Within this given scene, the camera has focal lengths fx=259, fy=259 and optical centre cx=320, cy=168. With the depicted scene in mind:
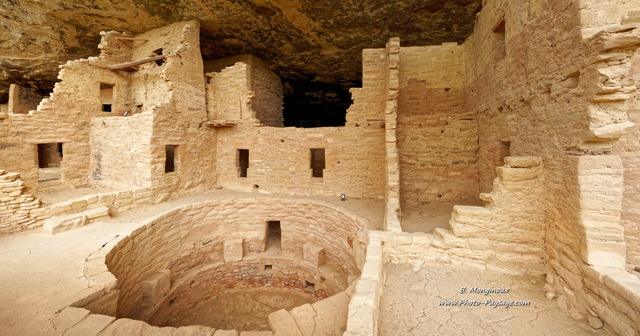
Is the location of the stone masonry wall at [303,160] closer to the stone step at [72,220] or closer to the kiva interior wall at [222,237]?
the kiva interior wall at [222,237]

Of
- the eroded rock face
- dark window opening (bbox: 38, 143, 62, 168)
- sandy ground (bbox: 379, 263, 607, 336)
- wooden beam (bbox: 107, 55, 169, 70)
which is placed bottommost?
sandy ground (bbox: 379, 263, 607, 336)

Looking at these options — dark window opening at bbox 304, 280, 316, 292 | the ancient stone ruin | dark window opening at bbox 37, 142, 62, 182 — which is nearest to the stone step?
the ancient stone ruin

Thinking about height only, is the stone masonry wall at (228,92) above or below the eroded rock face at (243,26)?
below

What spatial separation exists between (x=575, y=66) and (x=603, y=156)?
1124mm

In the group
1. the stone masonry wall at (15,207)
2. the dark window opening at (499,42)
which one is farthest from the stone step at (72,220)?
the dark window opening at (499,42)

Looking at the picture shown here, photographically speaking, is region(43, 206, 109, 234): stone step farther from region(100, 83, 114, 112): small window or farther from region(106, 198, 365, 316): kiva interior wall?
region(100, 83, 114, 112): small window

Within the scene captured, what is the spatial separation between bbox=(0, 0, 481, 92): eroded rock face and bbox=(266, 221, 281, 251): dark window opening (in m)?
6.82

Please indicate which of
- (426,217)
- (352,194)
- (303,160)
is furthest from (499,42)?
(303,160)

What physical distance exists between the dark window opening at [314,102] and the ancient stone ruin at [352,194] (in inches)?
78.2

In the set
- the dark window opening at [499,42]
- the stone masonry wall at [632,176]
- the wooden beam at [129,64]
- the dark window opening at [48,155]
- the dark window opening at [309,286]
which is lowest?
the dark window opening at [309,286]

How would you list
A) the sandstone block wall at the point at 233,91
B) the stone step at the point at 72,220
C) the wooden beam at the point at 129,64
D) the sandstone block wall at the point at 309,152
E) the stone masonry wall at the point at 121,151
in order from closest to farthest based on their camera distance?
the stone step at the point at 72,220 < the stone masonry wall at the point at 121,151 < the sandstone block wall at the point at 309,152 < the wooden beam at the point at 129,64 < the sandstone block wall at the point at 233,91

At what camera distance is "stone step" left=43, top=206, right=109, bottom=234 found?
17.6ft

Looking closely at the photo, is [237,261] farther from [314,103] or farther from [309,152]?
[314,103]

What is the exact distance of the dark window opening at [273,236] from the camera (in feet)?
28.6
